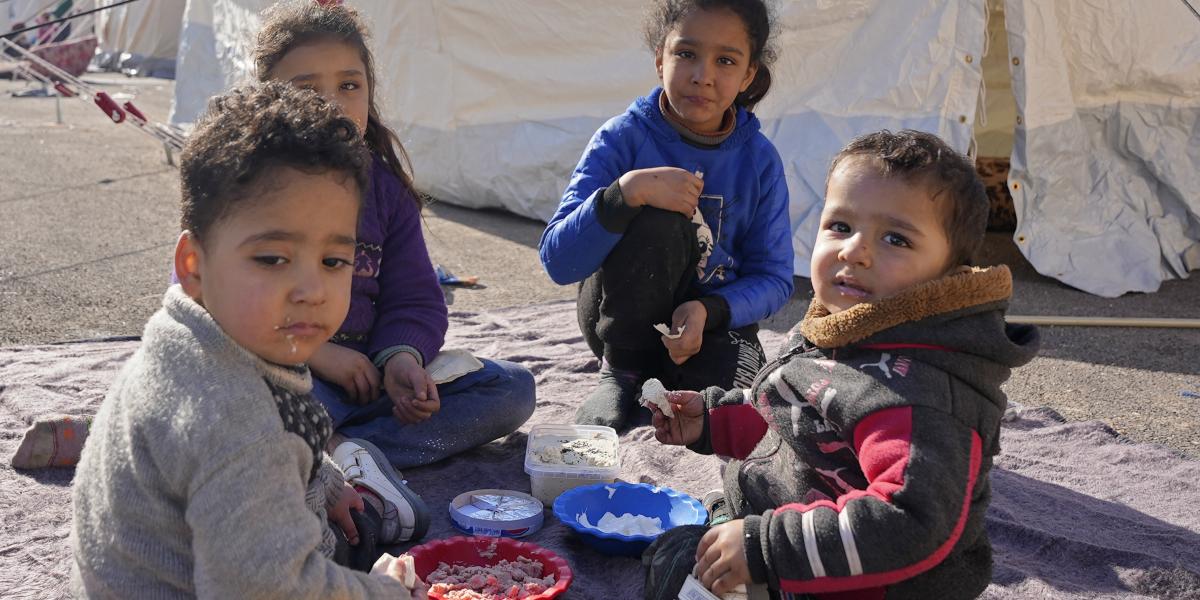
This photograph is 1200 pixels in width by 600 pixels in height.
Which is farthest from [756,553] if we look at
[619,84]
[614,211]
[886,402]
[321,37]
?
[619,84]

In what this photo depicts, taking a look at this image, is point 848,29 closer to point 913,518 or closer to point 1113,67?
point 1113,67

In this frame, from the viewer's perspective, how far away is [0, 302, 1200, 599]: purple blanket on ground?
2.14 meters

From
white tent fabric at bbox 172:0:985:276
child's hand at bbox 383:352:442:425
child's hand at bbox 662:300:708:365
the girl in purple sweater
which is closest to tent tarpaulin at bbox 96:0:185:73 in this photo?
white tent fabric at bbox 172:0:985:276

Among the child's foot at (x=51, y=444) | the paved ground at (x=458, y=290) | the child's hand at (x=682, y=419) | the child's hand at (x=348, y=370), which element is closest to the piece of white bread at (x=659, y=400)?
the child's hand at (x=682, y=419)

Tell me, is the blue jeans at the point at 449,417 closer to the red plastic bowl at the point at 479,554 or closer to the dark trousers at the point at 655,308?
the dark trousers at the point at 655,308

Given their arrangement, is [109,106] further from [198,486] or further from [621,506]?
[198,486]

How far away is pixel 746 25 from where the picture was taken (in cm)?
288

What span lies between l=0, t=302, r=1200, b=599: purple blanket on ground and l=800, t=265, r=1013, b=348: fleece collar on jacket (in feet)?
2.31

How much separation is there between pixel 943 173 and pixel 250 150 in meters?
1.07

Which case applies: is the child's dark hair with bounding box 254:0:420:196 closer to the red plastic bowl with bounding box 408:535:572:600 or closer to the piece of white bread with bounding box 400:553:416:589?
the red plastic bowl with bounding box 408:535:572:600

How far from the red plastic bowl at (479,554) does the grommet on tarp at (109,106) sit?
4.57 meters

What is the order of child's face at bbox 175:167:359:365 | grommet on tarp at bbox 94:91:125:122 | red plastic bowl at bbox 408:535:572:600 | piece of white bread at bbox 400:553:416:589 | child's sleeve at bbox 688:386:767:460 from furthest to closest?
grommet on tarp at bbox 94:91:125:122, child's sleeve at bbox 688:386:767:460, red plastic bowl at bbox 408:535:572:600, piece of white bread at bbox 400:553:416:589, child's face at bbox 175:167:359:365

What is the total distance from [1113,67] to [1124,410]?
2.11 m

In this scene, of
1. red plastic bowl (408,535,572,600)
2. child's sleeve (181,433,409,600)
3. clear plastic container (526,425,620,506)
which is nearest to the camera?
child's sleeve (181,433,409,600)
